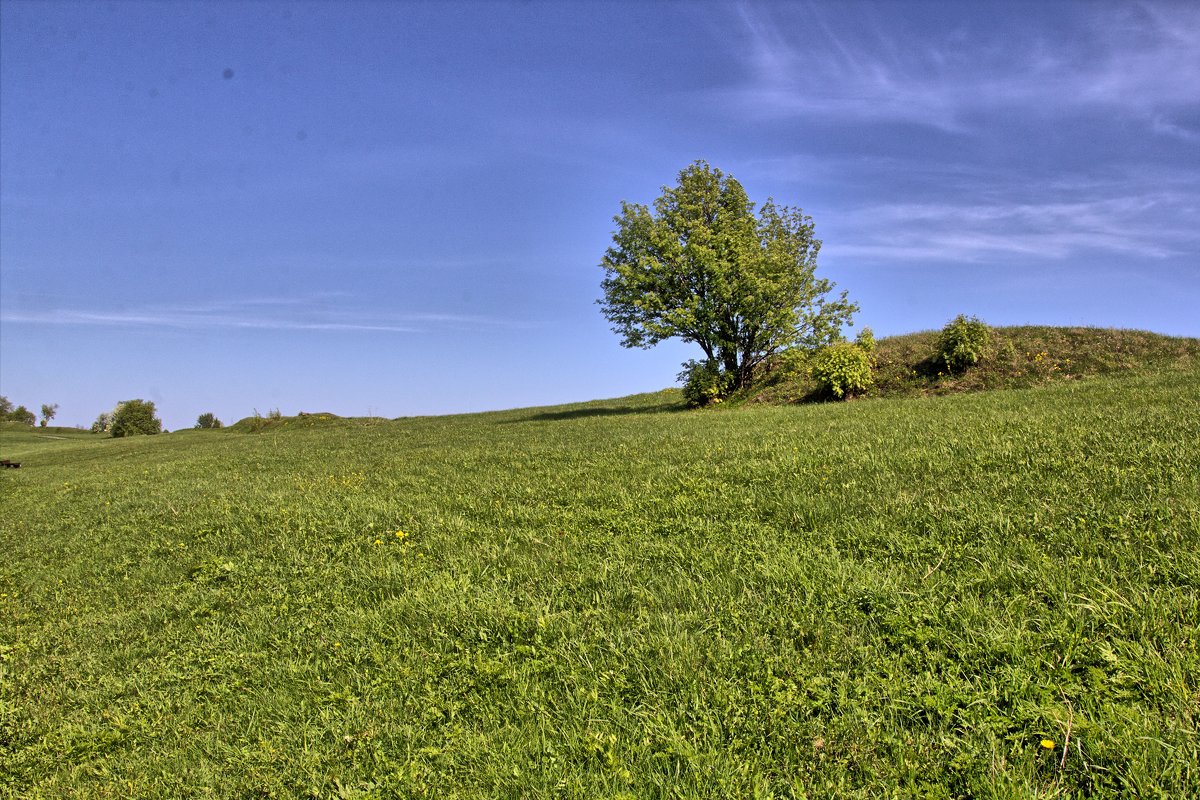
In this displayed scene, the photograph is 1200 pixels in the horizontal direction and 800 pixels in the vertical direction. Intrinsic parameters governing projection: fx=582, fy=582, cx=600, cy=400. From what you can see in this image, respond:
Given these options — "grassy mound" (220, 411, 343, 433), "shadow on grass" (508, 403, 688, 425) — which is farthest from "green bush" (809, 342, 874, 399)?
"grassy mound" (220, 411, 343, 433)

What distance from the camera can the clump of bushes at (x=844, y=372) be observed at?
20.9 metres

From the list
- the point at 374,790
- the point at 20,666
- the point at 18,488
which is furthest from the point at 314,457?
the point at 374,790

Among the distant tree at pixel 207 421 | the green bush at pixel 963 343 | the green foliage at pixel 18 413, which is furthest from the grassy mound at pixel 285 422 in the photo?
the green foliage at pixel 18 413

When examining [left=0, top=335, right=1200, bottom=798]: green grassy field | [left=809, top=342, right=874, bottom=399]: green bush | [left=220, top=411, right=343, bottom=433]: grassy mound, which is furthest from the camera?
[left=220, top=411, right=343, bottom=433]: grassy mound

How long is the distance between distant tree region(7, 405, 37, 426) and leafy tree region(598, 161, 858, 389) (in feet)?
309

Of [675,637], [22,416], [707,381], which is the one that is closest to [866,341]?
[707,381]

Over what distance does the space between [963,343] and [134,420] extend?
6529 centimetres

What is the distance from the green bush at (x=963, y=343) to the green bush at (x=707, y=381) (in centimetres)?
846

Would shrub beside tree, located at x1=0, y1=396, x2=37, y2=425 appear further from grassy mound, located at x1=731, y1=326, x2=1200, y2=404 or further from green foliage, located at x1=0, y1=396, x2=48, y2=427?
grassy mound, located at x1=731, y1=326, x2=1200, y2=404

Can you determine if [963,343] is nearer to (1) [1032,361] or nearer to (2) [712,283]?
(1) [1032,361]

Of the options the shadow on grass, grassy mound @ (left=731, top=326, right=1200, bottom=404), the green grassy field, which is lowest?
the green grassy field

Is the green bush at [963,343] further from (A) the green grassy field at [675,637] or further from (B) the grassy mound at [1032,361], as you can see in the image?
(A) the green grassy field at [675,637]

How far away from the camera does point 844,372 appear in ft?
68.5

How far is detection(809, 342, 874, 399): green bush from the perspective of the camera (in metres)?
20.9
